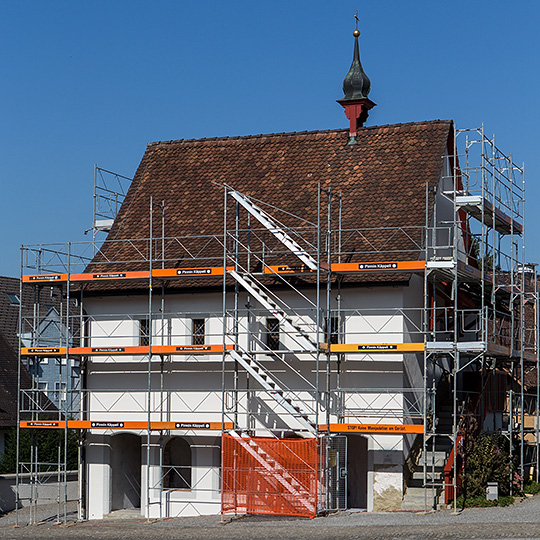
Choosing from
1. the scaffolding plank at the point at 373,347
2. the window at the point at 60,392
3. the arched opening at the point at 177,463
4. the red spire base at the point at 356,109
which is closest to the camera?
the scaffolding plank at the point at 373,347

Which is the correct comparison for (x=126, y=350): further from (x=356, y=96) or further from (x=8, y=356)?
(x=8, y=356)

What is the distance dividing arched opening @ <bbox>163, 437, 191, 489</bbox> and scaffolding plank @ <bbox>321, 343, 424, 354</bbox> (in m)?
5.29

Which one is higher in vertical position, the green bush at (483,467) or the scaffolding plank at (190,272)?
the scaffolding plank at (190,272)

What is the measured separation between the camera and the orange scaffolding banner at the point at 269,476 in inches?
1057

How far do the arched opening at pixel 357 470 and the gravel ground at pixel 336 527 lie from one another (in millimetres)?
3441

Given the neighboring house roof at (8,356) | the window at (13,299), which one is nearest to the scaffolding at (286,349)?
the neighboring house roof at (8,356)

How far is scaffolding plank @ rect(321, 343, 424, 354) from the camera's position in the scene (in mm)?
27562

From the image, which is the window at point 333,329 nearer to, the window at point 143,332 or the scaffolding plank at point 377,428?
the scaffolding plank at point 377,428

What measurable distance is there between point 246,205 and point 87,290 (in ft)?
18.1

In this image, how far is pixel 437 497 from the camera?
91.9ft

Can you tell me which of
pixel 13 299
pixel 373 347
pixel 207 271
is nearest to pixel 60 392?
pixel 207 271

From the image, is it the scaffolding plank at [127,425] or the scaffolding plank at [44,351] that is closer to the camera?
the scaffolding plank at [127,425]

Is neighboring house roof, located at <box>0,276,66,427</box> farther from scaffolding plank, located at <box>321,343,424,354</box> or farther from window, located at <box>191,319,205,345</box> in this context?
scaffolding plank, located at <box>321,343,424,354</box>

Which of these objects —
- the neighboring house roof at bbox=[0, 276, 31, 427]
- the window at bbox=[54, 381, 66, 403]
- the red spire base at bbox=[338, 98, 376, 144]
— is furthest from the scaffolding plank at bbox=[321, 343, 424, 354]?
the neighboring house roof at bbox=[0, 276, 31, 427]
